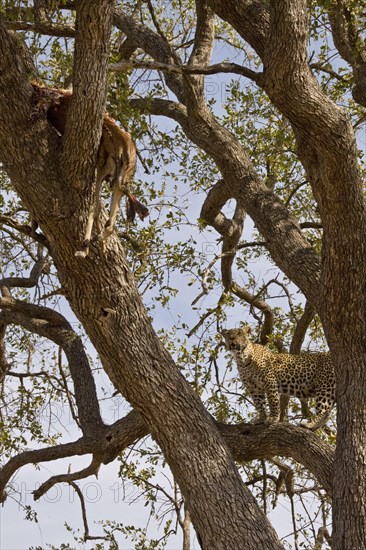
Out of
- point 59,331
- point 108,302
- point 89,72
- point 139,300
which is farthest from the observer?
point 59,331

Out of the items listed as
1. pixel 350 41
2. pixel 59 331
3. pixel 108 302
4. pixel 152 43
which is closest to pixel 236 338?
pixel 59 331

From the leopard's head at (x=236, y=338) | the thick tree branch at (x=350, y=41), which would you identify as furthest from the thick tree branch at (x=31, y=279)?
the thick tree branch at (x=350, y=41)

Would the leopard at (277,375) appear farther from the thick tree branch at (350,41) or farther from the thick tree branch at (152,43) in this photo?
the thick tree branch at (152,43)

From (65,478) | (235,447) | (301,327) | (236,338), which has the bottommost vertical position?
(235,447)

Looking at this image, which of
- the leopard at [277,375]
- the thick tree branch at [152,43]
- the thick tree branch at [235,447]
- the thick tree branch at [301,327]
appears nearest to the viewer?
the thick tree branch at [235,447]

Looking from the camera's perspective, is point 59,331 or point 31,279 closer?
point 59,331

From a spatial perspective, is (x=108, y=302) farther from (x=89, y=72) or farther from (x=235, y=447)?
(x=235, y=447)

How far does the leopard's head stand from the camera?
8312 millimetres

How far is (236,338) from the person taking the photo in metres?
8.34

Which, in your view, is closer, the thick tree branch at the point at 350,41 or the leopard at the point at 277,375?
the thick tree branch at the point at 350,41

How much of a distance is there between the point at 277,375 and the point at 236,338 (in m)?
0.55

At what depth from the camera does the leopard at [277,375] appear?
313 inches

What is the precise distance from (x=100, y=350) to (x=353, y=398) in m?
1.91

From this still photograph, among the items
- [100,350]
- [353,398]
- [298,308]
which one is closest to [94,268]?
[100,350]
